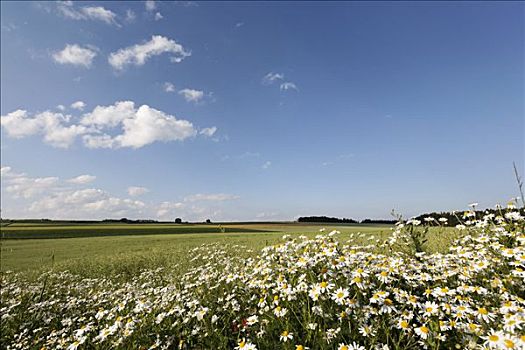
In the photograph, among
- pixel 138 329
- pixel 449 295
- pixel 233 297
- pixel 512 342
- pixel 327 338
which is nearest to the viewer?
pixel 512 342

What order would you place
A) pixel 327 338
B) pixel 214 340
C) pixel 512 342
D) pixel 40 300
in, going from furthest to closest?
pixel 40 300
pixel 214 340
pixel 327 338
pixel 512 342

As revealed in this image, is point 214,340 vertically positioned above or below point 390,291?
below

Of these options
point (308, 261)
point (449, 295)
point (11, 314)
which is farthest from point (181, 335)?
point (11, 314)

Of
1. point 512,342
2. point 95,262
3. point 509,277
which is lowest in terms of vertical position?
point 95,262

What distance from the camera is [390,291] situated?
3.04m

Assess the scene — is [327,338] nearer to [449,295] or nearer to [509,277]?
[449,295]

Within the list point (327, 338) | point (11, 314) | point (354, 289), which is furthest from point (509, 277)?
point (11, 314)

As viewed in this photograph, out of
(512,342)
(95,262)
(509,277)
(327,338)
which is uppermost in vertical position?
(509,277)

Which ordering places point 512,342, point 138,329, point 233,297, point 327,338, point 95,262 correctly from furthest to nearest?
point 95,262 < point 233,297 < point 138,329 < point 327,338 < point 512,342

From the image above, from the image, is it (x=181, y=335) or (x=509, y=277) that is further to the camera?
(x=181, y=335)

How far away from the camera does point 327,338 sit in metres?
2.62

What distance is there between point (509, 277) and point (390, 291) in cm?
113

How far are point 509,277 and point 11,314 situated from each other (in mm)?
7421

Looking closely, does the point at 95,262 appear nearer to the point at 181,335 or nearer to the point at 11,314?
the point at 11,314
